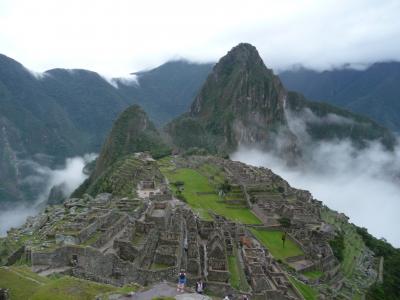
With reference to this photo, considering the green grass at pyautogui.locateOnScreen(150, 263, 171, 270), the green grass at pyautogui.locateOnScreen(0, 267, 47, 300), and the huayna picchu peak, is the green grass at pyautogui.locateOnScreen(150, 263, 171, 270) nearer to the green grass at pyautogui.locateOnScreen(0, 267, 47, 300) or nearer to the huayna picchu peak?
the huayna picchu peak

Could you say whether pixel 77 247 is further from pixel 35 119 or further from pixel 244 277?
pixel 35 119

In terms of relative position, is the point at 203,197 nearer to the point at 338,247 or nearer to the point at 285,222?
the point at 285,222

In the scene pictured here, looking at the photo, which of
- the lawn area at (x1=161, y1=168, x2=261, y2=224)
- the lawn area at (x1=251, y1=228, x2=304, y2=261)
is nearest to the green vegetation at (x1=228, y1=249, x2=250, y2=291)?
the lawn area at (x1=251, y1=228, x2=304, y2=261)

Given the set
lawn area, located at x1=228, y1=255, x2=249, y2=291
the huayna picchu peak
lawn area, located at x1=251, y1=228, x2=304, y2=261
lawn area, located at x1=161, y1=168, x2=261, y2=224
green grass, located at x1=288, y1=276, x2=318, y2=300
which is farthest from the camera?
lawn area, located at x1=161, y1=168, x2=261, y2=224

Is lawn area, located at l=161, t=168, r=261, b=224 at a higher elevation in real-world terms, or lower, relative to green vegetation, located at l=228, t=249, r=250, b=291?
higher

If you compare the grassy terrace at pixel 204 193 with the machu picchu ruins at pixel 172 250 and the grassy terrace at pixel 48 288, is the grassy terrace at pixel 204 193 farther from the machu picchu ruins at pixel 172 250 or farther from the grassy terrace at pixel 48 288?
the grassy terrace at pixel 48 288

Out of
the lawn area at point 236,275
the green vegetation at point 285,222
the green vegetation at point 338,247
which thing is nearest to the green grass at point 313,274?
the green vegetation at point 338,247
